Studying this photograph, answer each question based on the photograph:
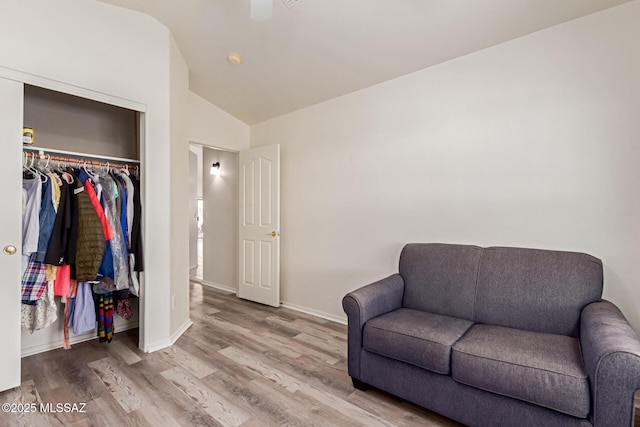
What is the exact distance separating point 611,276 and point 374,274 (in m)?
1.77

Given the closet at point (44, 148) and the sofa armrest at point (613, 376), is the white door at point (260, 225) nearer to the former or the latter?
the closet at point (44, 148)

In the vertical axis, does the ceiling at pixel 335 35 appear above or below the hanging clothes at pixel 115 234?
above

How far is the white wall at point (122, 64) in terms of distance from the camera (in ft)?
6.90

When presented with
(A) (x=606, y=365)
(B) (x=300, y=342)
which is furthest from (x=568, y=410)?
(B) (x=300, y=342)

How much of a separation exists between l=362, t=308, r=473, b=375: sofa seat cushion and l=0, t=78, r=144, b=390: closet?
6.83 ft

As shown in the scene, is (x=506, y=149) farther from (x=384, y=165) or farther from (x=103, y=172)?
(x=103, y=172)

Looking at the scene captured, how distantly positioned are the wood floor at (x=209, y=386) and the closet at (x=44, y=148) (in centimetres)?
19

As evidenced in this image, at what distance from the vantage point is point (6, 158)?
1992mm

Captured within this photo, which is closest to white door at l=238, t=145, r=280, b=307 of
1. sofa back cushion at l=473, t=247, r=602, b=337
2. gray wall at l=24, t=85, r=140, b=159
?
gray wall at l=24, t=85, r=140, b=159

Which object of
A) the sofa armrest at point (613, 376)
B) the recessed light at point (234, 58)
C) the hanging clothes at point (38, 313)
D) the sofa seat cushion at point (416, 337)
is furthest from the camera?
the recessed light at point (234, 58)

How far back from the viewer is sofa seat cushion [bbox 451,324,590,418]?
4.44ft

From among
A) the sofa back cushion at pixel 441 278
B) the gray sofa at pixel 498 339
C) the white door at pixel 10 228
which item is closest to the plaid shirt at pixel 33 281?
the white door at pixel 10 228

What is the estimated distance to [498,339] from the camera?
68.8 inches

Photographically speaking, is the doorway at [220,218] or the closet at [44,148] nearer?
the closet at [44,148]
